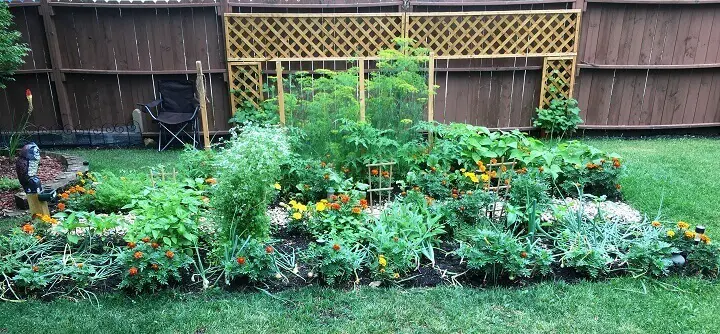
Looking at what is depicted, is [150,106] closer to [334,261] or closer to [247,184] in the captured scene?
[247,184]

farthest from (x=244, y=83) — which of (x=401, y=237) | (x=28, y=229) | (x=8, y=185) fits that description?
(x=401, y=237)

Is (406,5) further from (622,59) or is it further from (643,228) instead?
(643,228)

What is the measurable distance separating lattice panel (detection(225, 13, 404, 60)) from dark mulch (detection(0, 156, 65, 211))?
7.09 feet

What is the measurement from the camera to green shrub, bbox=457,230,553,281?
257 cm

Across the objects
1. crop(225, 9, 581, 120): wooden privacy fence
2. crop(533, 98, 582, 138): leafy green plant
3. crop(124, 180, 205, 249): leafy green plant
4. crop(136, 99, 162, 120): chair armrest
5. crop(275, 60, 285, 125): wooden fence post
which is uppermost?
crop(225, 9, 581, 120): wooden privacy fence

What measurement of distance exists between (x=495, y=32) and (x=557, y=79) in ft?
3.29

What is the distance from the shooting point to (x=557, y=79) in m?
6.00

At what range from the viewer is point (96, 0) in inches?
217

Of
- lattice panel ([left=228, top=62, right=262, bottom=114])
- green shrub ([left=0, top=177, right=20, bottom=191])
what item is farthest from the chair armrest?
green shrub ([left=0, top=177, right=20, bottom=191])

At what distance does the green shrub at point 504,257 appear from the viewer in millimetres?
2570

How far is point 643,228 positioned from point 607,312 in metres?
1.08

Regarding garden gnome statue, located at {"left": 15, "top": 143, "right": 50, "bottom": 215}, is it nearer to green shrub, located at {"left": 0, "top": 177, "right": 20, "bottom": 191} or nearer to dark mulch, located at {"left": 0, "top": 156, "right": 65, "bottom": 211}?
dark mulch, located at {"left": 0, "top": 156, "right": 65, "bottom": 211}

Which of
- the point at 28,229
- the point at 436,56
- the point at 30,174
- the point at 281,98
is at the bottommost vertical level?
the point at 28,229

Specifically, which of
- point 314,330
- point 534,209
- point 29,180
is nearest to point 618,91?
point 534,209
